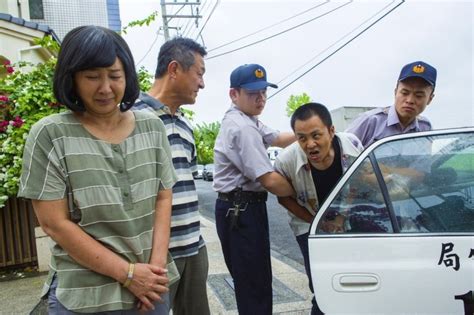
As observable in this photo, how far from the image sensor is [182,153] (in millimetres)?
1927

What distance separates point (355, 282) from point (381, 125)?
1.25 m

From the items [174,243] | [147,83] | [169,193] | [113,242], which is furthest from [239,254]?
[147,83]

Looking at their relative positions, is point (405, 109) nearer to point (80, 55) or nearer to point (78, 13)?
point (80, 55)

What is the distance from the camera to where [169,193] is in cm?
153

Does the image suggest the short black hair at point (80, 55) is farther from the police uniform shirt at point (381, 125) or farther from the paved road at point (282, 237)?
the paved road at point (282, 237)

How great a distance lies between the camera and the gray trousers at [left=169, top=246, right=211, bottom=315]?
1926 millimetres

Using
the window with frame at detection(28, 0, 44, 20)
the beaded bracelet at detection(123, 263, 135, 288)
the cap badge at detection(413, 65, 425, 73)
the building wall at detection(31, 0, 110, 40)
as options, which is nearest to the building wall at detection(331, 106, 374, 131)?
the building wall at detection(31, 0, 110, 40)

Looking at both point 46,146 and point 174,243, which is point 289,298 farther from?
point 46,146

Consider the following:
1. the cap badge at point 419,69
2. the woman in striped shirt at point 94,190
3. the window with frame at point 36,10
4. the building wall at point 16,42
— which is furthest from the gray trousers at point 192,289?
the window with frame at point 36,10

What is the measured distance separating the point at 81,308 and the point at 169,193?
0.50 meters

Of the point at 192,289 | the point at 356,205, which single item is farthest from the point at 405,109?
the point at 192,289

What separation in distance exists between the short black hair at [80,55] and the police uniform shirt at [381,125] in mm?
1739

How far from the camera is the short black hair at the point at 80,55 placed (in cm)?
129

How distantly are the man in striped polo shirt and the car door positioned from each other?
587 mm
